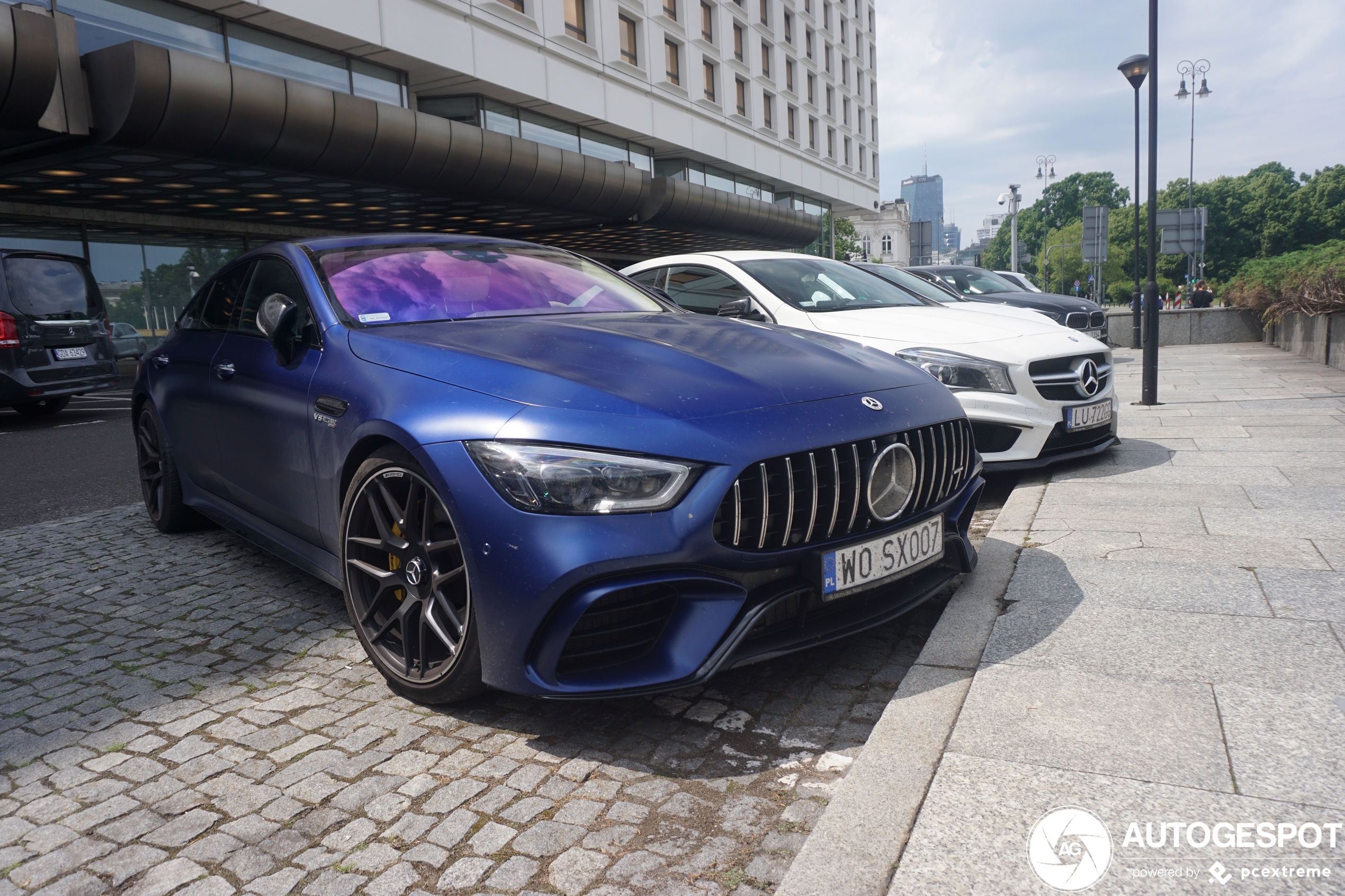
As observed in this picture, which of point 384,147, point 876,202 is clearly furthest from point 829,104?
point 384,147

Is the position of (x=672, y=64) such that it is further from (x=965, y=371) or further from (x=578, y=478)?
(x=578, y=478)

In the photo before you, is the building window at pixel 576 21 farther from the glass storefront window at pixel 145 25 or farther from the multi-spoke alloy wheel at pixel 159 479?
the multi-spoke alloy wheel at pixel 159 479

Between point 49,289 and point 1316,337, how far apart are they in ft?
54.8

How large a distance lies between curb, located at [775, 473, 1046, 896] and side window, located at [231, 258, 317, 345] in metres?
2.37

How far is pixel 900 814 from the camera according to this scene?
2.07 meters

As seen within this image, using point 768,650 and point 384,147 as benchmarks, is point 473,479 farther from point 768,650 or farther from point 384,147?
point 384,147

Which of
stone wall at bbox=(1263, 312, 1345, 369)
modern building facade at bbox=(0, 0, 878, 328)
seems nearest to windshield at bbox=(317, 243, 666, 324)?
stone wall at bbox=(1263, 312, 1345, 369)

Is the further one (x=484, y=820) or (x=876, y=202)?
(x=876, y=202)

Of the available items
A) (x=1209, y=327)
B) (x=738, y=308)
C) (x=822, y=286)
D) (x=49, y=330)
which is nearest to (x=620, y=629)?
(x=738, y=308)

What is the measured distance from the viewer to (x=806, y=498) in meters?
2.63

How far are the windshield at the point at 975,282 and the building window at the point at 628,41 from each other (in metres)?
18.1

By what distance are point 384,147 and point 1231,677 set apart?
1822cm

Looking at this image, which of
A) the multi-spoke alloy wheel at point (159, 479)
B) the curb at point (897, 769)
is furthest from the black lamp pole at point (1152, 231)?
the multi-spoke alloy wheel at point (159, 479)

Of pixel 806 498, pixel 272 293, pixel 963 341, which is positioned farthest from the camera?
pixel 963 341
